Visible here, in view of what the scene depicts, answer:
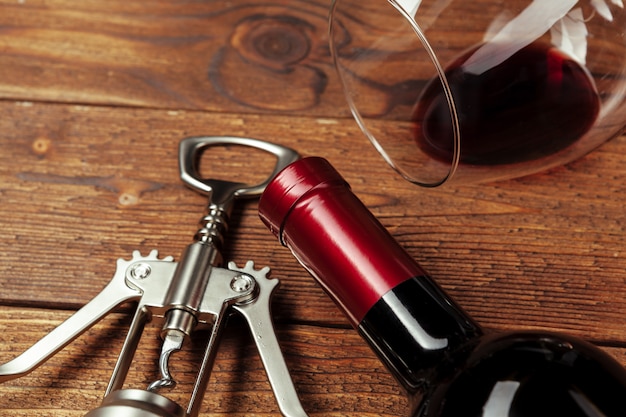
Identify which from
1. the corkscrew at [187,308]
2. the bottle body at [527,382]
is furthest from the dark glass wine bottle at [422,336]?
the corkscrew at [187,308]

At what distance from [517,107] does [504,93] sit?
0.06 ft

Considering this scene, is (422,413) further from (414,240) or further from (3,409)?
(3,409)

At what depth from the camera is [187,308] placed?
0.64 meters

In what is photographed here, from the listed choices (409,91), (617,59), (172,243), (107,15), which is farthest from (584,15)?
(107,15)

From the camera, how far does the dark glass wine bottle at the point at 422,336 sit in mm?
476

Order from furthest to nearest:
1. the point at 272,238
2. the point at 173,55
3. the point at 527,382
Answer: the point at 173,55
the point at 272,238
the point at 527,382

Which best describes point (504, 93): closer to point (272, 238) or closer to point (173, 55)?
point (272, 238)

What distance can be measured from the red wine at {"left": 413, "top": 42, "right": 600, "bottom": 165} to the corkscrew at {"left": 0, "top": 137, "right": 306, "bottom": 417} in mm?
235

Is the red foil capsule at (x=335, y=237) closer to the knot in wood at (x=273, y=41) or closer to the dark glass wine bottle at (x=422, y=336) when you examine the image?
the dark glass wine bottle at (x=422, y=336)

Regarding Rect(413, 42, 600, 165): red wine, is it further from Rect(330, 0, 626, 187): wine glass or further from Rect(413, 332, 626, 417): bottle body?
Rect(413, 332, 626, 417): bottle body

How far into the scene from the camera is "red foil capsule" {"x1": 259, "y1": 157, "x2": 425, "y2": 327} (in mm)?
518

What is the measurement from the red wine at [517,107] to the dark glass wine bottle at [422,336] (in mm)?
175

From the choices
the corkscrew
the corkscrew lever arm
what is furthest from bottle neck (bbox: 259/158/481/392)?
the corkscrew lever arm

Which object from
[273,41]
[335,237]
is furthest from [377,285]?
[273,41]
